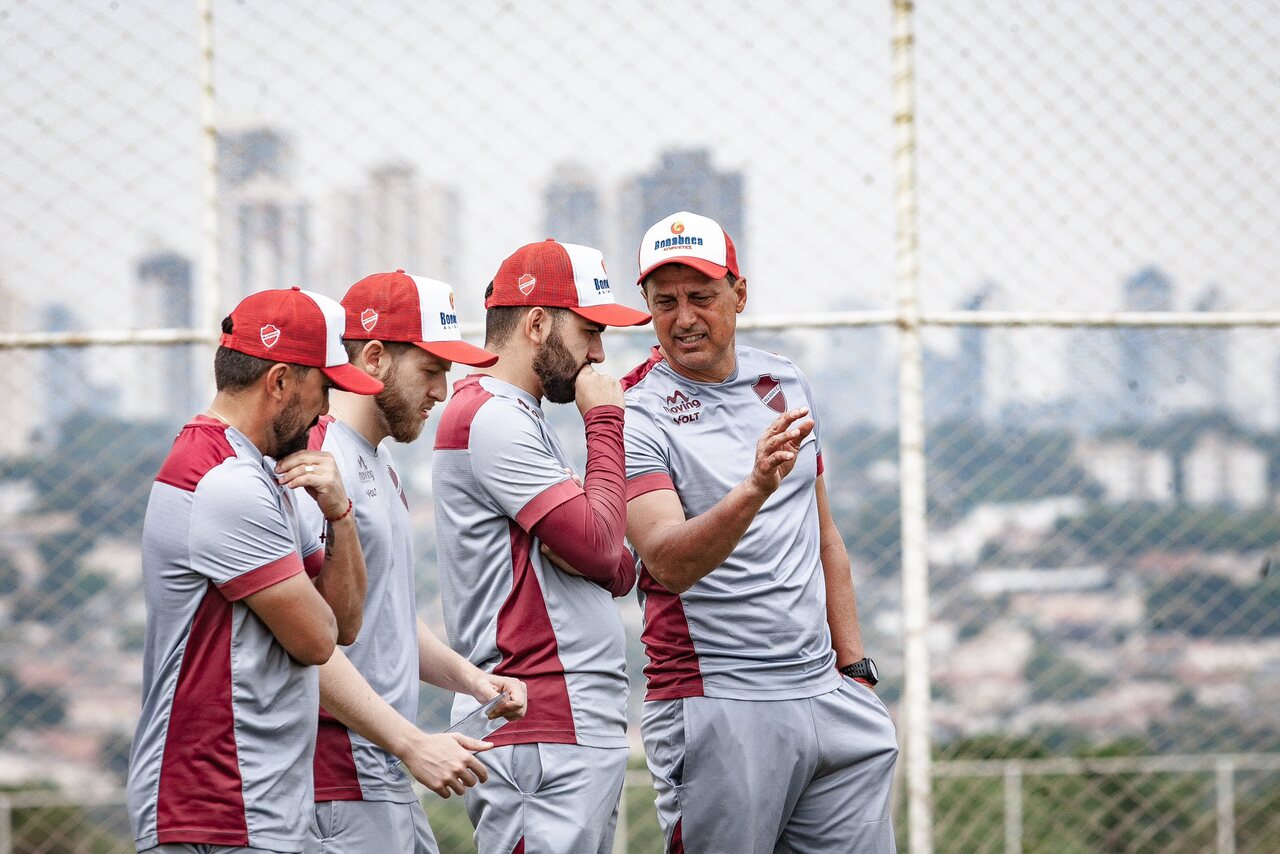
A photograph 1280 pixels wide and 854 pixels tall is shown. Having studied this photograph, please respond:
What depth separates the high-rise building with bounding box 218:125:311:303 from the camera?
426cm

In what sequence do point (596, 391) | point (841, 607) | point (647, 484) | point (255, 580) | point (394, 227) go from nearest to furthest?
point (255, 580) < point (596, 391) < point (647, 484) < point (841, 607) < point (394, 227)

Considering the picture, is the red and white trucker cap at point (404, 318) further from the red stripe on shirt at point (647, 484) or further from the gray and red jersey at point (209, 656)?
the gray and red jersey at point (209, 656)

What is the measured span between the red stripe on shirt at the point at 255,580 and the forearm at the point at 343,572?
0.21 meters

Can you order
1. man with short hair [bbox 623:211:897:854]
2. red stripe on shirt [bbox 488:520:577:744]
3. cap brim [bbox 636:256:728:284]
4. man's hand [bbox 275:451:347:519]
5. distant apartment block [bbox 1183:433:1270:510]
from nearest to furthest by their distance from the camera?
man's hand [bbox 275:451:347:519] < red stripe on shirt [bbox 488:520:577:744] < man with short hair [bbox 623:211:897:854] < cap brim [bbox 636:256:728:284] < distant apartment block [bbox 1183:433:1270:510]

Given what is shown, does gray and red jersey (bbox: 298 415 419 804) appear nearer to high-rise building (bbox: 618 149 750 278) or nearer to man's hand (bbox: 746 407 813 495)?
man's hand (bbox: 746 407 813 495)

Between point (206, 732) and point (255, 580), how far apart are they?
0.26m

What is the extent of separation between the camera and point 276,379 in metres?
2.32

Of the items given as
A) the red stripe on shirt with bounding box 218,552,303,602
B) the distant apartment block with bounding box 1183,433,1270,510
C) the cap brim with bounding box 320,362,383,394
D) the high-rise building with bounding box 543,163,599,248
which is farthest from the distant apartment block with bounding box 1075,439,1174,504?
the red stripe on shirt with bounding box 218,552,303,602

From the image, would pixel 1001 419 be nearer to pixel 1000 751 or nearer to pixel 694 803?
pixel 1000 751

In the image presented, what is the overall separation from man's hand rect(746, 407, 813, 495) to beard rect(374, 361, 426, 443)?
2.36ft

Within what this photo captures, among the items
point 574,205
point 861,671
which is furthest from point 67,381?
point 861,671

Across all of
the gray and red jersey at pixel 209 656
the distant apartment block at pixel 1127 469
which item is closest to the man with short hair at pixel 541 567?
the gray and red jersey at pixel 209 656

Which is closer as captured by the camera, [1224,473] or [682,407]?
[682,407]

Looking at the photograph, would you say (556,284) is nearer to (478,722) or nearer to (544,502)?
(544,502)
